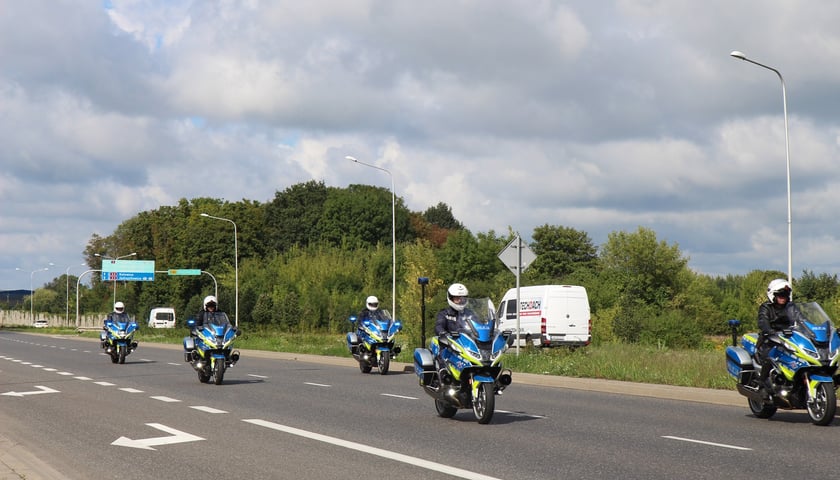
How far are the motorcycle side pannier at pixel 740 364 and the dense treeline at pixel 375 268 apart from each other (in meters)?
35.5

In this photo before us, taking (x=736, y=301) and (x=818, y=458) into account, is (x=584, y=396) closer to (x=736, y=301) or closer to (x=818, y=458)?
(x=818, y=458)

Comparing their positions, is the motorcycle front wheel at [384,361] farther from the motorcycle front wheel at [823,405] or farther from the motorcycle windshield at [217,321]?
the motorcycle front wheel at [823,405]

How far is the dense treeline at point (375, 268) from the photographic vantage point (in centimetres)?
6700

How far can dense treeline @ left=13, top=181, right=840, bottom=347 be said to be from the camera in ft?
220

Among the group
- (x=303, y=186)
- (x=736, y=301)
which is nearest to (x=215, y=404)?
(x=736, y=301)

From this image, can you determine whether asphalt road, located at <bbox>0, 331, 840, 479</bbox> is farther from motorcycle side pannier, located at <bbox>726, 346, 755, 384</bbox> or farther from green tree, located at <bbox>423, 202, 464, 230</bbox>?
green tree, located at <bbox>423, 202, 464, 230</bbox>

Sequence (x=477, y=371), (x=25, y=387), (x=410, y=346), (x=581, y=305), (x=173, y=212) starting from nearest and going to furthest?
(x=477, y=371) < (x=25, y=387) < (x=410, y=346) < (x=581, y=305) < (x=173, y=212)

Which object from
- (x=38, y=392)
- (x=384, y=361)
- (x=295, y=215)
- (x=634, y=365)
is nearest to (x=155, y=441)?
(x=38, y=392)

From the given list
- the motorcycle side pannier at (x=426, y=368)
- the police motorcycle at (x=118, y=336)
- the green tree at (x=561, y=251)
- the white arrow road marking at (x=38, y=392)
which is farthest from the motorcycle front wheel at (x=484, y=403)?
the green tree at (x=561, y=251)

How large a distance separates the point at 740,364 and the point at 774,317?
932 millimetres

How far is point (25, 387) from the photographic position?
744 inches

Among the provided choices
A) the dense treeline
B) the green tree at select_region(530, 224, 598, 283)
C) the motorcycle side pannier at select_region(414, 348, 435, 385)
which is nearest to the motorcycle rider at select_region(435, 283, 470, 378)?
the motorcycle side pannier at select_region(414, 348, 435, 385)

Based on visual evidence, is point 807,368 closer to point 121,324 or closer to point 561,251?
point 121,324

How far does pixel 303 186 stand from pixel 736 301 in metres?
44.2
